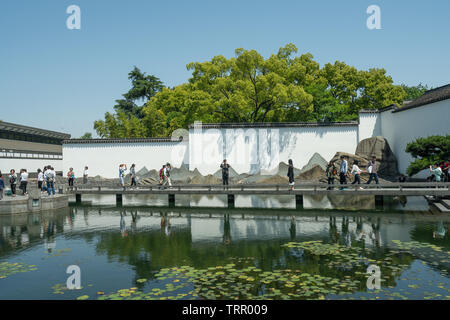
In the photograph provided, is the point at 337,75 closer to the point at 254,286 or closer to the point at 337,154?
the point at 337,154

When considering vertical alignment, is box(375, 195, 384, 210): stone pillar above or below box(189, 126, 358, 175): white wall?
below

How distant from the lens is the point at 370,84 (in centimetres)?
3734

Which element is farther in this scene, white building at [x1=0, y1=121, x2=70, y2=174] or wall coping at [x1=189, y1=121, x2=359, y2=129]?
white building at [x1=0, y1=121, x2=70, y2=174]

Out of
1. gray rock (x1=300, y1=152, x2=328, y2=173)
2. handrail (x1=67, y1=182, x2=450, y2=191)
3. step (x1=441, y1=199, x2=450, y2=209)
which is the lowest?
step (x1=441, y1=199, x2=450, y2=209)

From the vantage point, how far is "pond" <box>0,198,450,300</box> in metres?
7.16

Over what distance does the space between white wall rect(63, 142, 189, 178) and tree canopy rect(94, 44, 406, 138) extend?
174 inches

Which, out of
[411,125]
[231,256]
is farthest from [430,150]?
[231,256]

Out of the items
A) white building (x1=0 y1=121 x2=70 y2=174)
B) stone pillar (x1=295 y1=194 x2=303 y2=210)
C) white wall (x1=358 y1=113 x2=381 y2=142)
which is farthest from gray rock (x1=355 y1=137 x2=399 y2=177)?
white building (x1=0 y1=121 x2=70 y2=174)

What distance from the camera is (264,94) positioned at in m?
30.7

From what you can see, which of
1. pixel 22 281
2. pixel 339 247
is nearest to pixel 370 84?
pixel 339 247

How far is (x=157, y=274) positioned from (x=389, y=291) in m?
4.95

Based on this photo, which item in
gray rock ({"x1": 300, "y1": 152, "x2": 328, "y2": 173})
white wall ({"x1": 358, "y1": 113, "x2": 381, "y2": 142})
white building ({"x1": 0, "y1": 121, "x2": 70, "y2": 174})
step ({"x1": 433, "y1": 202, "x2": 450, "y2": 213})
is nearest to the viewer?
step ({"x1": 433, "y1": 202, "x2": 450, "y2": 213})

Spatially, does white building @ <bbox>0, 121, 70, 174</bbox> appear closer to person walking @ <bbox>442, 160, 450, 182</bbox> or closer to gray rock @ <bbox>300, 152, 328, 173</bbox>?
gray rock @ <bbox>300, 152, 328, 173</bbox>

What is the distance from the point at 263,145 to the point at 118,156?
12.4m
